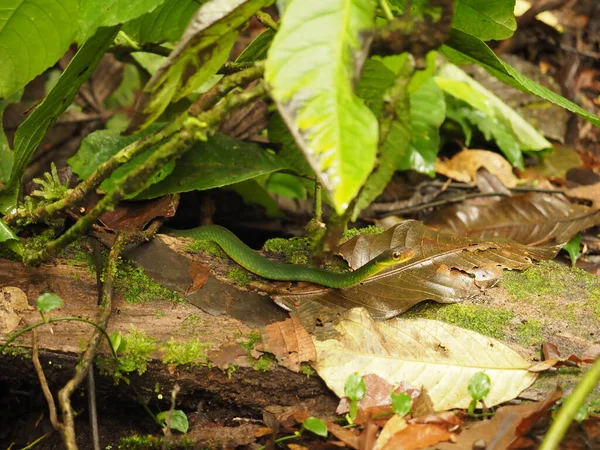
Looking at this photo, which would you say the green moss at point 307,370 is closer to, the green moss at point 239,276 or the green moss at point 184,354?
the green moss at point 184,354

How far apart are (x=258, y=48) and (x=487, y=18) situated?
1.03m

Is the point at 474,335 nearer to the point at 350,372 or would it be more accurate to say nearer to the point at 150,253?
the point at 350,372

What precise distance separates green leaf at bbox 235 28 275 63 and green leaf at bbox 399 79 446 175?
1954 millimetres

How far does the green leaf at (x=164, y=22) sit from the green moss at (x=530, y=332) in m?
2.06

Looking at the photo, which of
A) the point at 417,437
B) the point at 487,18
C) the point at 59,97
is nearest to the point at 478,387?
the point at 417,437

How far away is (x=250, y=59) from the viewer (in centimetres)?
265

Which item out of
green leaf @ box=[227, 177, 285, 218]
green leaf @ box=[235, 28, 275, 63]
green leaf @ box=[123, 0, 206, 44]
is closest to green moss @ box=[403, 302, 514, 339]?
green leaf @ box=[235, 28, 275, 63]

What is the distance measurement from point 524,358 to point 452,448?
2.24ft

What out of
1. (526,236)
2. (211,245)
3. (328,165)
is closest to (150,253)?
(211,245)

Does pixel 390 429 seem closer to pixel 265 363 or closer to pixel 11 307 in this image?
pixel 265 363

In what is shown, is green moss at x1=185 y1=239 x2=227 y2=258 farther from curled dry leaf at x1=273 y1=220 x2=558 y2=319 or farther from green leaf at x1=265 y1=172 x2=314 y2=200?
green leaf at x1=265 y1=172 x2=314 y2=200

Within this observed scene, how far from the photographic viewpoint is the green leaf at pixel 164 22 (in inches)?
107

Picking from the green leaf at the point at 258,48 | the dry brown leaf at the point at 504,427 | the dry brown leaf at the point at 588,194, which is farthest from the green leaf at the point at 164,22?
the dry brown leaf at the point at 588,194

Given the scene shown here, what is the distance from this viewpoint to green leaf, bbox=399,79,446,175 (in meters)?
4.32
